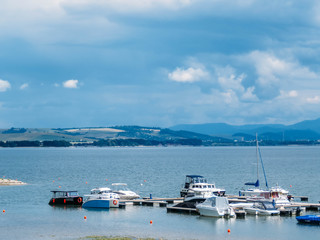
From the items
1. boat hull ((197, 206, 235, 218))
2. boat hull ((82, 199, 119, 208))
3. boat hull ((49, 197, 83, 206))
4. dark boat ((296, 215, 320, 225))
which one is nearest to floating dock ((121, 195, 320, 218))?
boat hull ((197, 206, 235, 218))

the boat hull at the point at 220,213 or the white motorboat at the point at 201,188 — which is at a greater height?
the white motorboat at the point at 201,188

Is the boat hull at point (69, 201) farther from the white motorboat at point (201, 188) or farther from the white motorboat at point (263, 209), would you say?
the white motorboat at point (263, 209)

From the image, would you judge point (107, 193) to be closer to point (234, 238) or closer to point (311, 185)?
point (234, 238)

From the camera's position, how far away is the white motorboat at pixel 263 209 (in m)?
65.6

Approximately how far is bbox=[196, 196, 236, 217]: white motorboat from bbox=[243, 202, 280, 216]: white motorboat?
11.3 ft

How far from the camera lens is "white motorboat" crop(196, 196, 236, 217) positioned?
209 ft

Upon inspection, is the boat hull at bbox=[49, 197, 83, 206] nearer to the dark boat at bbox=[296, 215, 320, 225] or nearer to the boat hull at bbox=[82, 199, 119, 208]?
the boat hull at bbox=[82, 199, 119, 208]

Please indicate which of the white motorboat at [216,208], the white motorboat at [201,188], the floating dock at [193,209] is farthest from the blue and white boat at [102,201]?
the white motorboat at [201,188]

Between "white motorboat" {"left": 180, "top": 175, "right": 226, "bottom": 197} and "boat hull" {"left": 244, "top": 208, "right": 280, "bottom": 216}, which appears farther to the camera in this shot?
"white motorboat" {"left": 180, "top": 175, "right": 226, "bottom": 197}

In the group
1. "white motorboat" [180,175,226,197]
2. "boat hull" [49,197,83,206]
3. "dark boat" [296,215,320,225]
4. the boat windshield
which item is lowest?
"boat hull" [49,197,83,206]

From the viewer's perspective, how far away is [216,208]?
209ft

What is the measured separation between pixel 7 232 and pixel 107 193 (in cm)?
2319

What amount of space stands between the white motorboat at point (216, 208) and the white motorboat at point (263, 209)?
11.3 ft

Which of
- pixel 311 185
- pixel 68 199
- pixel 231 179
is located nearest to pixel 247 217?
pixel 68 199
